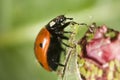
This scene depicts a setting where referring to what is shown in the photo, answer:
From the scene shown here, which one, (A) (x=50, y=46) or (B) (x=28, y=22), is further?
(B) (x=28, y=22)

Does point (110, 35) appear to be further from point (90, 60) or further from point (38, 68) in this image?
point (38, 68)

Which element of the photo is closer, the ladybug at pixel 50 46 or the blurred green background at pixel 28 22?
the ladybug at pixel 50 46

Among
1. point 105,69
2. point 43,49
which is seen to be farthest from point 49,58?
point 105,69

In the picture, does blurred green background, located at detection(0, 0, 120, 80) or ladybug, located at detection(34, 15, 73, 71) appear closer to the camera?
ladybug, located at detection(34, 15, 73, 71)
